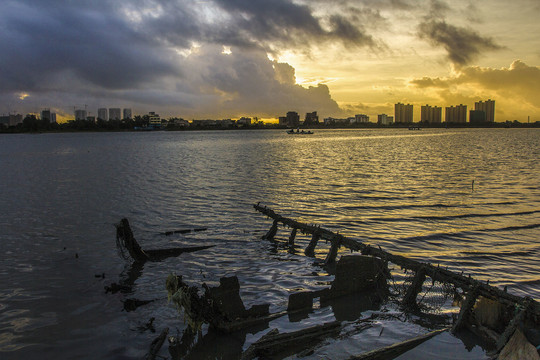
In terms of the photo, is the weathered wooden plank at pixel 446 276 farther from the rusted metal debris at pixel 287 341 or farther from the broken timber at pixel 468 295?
the rusted metal debris at pixel 287 341

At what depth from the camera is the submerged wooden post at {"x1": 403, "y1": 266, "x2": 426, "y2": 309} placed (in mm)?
12397

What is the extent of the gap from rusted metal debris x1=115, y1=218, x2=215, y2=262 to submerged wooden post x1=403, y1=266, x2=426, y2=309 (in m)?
10.2

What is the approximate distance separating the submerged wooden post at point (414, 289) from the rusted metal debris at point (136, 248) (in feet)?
33.4

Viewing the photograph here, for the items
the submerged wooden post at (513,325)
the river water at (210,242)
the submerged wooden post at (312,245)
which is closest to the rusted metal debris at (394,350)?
the river water at (210,242)

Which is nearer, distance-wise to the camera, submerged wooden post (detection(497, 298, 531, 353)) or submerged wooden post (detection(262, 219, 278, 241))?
submerged wooden post (detection(497, 298, 531, 353))

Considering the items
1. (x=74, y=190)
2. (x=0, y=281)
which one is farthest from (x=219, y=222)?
(x=74, y=190)

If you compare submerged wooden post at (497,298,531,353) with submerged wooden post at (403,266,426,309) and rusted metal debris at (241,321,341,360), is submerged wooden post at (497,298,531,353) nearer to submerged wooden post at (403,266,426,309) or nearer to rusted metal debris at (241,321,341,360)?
submerged wooden post at (403,266,426,309)

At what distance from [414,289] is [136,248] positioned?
11.4 m

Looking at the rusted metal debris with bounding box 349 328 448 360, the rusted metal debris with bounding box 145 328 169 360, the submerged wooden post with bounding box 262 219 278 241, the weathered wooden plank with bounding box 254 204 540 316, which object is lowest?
the rusted metal debris with bounding box 145 328 169 360

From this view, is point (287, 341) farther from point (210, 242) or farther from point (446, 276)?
point (210, 242)

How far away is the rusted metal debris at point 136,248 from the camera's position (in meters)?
16.2

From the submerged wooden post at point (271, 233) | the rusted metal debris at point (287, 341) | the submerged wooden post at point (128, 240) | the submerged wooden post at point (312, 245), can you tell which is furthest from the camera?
the submerged wooden post at point (271, 233)

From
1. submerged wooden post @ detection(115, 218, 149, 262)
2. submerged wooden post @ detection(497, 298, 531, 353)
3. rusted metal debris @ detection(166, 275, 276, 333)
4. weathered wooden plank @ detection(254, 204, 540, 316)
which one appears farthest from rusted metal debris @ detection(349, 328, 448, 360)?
submerged wooden post @ detection(115, 218, 149, 262)

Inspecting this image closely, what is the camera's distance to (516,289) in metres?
14.0
